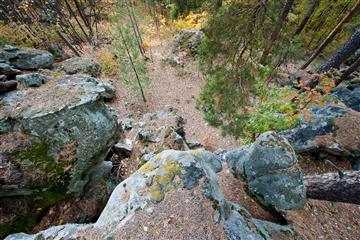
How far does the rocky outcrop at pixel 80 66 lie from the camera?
31.1 ft

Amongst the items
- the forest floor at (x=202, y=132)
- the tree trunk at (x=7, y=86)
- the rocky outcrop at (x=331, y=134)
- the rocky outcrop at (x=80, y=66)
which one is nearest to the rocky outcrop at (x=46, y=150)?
the tree trunk at (x=7, y=86)

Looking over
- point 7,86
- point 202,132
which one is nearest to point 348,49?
point 202,132

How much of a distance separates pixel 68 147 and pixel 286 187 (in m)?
3.68

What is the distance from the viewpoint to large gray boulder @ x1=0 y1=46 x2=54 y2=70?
7.88 m

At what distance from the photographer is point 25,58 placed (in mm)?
8312

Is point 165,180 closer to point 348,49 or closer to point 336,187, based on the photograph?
point 336,187

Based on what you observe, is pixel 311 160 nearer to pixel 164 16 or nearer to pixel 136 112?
pixel 136 112

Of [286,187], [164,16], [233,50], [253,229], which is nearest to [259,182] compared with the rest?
[286,187]

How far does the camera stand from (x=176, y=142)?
5699 millimetres

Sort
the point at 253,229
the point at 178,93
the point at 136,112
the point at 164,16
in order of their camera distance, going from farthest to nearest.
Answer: the point at 164,16, the point at 178,93, the point at 136,112, the point at 253,229

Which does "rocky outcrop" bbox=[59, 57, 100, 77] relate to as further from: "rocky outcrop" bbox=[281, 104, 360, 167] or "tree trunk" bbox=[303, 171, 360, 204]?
"tree trunk" bbox=[303, 171, 360, 204]

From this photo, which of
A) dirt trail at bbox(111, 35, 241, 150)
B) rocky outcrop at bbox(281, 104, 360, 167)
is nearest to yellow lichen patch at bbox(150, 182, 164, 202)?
rocky outcrop at bbox(281, 104, 360, 167)

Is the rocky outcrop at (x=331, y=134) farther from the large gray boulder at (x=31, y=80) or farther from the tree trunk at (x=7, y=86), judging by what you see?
the tree trunk at (x=7, y=86)

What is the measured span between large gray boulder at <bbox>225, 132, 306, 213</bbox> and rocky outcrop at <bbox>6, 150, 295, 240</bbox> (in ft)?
2.99
